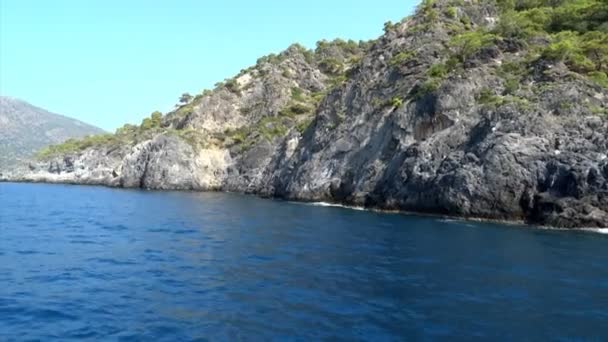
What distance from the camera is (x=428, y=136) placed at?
215 feet

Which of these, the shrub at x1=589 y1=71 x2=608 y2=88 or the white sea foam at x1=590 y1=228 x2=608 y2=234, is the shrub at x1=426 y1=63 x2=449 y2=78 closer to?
the shrub at x1=589 y1=71 x2=608 y2=88

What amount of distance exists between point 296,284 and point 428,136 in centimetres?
4665

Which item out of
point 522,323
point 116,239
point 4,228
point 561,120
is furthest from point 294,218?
point 522,323

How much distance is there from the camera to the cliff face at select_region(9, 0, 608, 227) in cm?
5128

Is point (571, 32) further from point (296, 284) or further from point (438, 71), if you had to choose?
point (296, 284)

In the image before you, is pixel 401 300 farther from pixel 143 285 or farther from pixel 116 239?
pixel 116 239

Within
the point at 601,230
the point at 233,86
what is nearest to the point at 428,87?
the point at 601,230

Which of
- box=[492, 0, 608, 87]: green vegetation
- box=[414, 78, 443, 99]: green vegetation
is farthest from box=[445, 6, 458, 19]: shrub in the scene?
box=[414, 78, 443, 99]: green vegetation

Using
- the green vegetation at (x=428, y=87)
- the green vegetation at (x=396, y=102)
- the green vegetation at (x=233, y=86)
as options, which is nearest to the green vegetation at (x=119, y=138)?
the green vegetation at (x=233, y=86)

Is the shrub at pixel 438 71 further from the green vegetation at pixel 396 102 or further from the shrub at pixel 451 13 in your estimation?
the shrub at pixel 451 13

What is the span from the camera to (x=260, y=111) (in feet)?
420

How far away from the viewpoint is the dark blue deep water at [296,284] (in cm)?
1670

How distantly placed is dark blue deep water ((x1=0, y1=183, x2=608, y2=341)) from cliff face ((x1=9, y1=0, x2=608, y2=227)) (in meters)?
10.7

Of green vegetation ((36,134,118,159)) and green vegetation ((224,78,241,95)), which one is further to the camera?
green vegetation ((36,134,118,159))
